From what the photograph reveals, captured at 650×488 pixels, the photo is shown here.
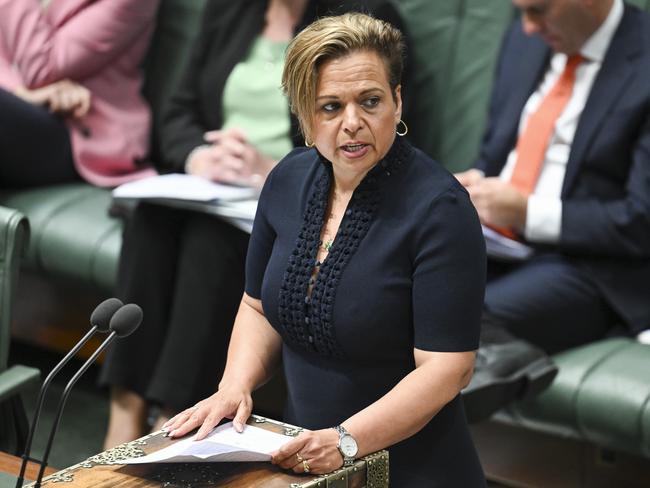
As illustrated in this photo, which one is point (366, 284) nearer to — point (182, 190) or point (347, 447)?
point (347, 447)

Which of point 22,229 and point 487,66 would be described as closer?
point 22,229

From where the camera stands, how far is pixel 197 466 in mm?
1640

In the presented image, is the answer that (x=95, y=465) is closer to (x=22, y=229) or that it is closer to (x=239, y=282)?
(x=22, y=229)

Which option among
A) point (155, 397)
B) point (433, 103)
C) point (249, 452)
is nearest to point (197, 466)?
point (249, 452)

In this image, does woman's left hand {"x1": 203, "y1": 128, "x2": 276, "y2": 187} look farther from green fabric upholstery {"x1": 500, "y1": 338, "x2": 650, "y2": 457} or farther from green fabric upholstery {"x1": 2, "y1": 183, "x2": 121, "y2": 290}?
green fabric upholstery {"x1": 500, "y1": 338, "x2": 650, "y2": 457}

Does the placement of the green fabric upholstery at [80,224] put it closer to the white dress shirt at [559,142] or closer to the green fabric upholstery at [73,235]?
the green fabric upholstery at [73,235]

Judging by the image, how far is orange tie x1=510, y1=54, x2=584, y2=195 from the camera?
10.00 feet

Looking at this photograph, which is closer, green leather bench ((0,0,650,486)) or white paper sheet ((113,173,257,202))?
white paper sheet ((113,173,257,202))

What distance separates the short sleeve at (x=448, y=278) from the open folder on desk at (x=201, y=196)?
113 centimetres

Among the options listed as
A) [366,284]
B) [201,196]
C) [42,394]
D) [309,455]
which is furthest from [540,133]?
[42,394]

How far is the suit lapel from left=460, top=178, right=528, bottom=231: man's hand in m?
0.14

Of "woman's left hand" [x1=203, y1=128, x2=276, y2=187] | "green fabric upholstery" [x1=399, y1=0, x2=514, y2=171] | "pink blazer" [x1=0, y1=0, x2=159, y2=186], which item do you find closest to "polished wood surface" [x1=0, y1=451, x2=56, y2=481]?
"woman's left hand" [x1=203, y1=128, x2=276, y2=187]

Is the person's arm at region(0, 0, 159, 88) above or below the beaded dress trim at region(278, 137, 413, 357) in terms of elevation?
below

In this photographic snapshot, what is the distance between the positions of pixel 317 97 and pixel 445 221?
26 centimetres
